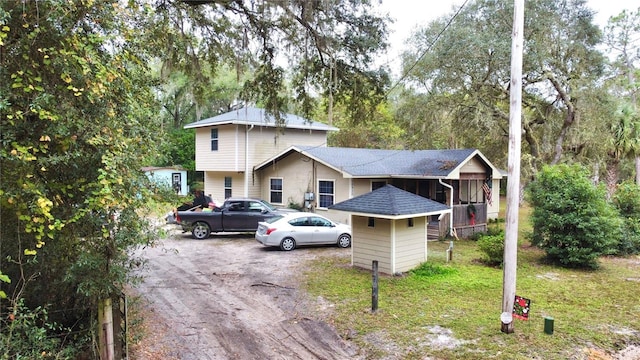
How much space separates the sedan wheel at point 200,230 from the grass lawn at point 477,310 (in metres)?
5.98

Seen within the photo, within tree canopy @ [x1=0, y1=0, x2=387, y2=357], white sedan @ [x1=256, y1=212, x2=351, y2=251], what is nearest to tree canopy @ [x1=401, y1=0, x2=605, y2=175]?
white sedan @ [x1=256, y1=212, x2=351, y2=251]

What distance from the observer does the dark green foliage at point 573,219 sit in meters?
11.3

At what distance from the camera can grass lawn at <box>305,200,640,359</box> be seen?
6246 millimetres

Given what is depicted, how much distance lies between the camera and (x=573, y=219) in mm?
11406

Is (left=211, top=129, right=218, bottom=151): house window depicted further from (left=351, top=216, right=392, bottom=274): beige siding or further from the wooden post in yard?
the wooden post in yard

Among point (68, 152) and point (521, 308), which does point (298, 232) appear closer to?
point (521, 308)

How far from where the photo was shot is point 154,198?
4.65 metres

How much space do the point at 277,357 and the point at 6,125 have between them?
4560mm

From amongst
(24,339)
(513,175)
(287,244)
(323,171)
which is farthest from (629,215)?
(24,339)

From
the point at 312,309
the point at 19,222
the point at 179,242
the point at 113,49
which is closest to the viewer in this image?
the point at 19,222

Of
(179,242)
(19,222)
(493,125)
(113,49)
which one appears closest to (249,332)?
(19,222)

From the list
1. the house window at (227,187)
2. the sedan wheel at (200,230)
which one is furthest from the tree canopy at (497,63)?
the house window at (227,187)

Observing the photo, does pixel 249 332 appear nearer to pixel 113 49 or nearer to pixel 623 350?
pixel 113 49

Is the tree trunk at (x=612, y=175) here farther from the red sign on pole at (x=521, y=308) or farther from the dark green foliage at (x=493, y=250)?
the red sign on pole at (x=521, y=308)
